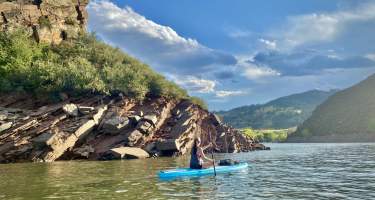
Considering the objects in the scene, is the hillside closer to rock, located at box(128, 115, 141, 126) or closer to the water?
rock, located at box(128, 115, 141, 126)

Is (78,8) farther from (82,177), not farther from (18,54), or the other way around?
(82,177)

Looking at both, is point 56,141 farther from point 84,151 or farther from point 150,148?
point 150,148

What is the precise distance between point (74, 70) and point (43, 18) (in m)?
28.4

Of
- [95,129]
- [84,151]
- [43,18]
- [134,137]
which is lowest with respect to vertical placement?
[84,151]

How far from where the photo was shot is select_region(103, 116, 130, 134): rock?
72.3m

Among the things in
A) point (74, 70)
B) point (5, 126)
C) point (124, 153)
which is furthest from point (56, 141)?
point (74, 70)

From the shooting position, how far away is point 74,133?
221 feet

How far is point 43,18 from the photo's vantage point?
106m

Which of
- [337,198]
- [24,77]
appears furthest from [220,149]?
[337,198]

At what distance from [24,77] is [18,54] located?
9.73m

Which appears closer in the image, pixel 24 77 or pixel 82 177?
pixel 82 177

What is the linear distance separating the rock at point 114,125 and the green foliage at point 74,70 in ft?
37.1

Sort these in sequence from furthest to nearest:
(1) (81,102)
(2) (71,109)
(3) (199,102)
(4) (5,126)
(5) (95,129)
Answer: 1. (3) (199,102)
2. (1) (81,102)
3. (2) (71,109)
4. (5) (95,129)
5. (4) (5,126)

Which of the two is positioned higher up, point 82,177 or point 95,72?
point 95,72
